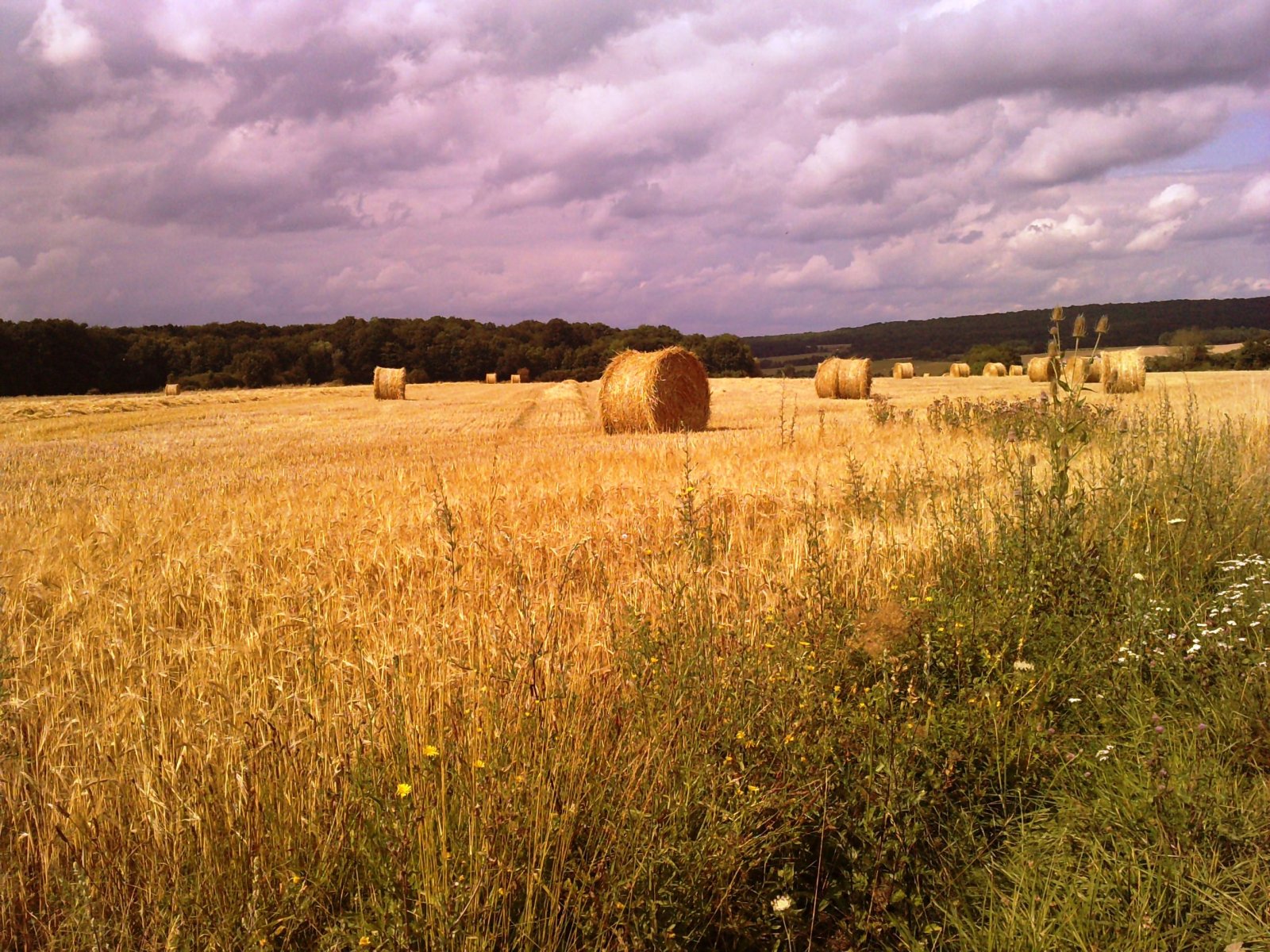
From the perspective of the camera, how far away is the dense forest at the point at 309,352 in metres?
49.4

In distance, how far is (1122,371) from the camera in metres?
25.5

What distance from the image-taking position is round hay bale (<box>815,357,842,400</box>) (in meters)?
28.9

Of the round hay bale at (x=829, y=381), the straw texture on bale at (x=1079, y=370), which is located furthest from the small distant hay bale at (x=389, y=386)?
the straw texture on bale at (x=1079, y=370)

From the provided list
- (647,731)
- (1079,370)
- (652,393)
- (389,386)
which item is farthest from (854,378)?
(647,731)

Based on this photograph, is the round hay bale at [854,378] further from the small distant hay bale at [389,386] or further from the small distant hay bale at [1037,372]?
the small distant hay bale at [389,386]

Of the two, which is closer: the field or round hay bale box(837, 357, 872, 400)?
the field

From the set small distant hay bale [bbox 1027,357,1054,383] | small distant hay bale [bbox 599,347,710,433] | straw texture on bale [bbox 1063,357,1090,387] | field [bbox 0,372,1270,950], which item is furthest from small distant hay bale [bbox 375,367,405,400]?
straw texture on bale [bbox 1063,357,1090,387]

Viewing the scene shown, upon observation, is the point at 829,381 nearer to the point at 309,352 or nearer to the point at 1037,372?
the point at 1037,372

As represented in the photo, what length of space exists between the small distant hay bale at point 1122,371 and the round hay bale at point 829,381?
27.3 feet

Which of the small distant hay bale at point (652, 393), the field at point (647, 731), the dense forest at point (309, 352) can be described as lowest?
the field at point (647, 731)

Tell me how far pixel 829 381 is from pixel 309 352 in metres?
44.8

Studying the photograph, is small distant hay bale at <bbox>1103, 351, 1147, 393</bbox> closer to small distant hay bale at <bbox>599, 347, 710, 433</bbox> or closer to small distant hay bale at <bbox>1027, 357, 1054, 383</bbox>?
small distant hay bale at <bbox>1027, 357, 1054, 383</bbox>

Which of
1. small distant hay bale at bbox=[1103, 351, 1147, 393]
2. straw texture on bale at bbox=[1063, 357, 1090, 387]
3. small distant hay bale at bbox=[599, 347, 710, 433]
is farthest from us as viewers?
small distant hay bale at bbox=[1103, 351, 1147, 393]

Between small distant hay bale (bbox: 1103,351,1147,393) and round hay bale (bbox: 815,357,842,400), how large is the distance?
8.32 m
